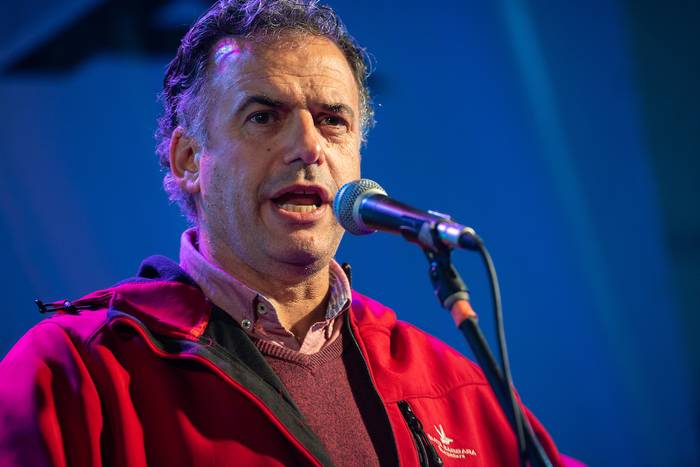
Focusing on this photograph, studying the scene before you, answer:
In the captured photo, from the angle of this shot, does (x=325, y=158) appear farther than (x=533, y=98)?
No

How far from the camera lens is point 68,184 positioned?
278 centimetres

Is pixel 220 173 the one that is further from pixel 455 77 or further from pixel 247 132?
pixel 455 77

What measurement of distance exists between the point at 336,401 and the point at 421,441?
24 cm

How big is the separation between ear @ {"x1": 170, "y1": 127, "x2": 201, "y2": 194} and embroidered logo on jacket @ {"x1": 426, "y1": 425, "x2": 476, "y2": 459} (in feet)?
3.09

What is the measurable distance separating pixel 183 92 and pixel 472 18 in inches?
69.0

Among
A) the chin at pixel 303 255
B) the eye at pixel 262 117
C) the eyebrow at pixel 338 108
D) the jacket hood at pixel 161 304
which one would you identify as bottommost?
the jacket hood at pixel 161 304

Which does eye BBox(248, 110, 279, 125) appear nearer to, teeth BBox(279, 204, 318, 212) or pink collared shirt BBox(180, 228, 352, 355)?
teeth BBox(279, 204, 318, 212)

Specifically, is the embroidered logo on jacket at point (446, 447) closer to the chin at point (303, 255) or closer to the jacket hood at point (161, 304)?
the chin at point (303, 255)

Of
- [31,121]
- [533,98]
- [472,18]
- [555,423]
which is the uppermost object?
[472,18]

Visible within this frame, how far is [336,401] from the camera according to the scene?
197 centimetres

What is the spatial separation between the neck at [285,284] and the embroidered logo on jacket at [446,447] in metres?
0.44

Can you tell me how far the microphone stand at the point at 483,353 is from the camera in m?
1.25

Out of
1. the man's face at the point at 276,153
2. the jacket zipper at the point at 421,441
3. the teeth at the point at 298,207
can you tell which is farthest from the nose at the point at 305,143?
the jacket zipper at the point at 421,441

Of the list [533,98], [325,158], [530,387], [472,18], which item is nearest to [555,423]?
[530,387]
